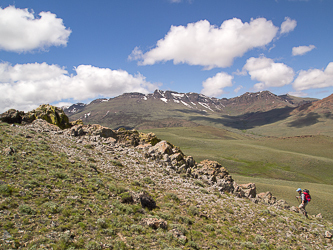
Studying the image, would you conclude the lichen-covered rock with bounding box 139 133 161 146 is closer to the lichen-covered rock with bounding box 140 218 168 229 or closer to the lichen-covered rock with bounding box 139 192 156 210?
the lichen-covered rock with bounding box 139 192 156 210

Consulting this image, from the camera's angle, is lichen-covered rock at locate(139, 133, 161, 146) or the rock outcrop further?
lichen-covered rock at locate(139, 133, 161, 146)

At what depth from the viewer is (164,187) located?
17438mm

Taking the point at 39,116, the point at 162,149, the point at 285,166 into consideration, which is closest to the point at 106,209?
the point at 162,149

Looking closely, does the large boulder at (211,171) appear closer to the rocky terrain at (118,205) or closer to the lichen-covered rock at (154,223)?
the rocky terrain at (118,205)

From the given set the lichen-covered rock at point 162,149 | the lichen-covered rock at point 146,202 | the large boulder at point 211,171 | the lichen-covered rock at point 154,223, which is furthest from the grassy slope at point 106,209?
the large boulder at point 211,171

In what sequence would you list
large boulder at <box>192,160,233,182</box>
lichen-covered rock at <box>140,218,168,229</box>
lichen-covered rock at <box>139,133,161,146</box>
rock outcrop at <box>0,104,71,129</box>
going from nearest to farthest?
lichen-covered rock at <box>140,218,168,229</box> → large boulder at <box>192,160,233,182</box> → rock outcrop at <box>0,104,71,129</box> → lichen-covered rock at <box>139,133,161,146</box>

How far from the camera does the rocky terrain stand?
899 centimetres

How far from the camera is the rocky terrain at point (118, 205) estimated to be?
29.5 ft

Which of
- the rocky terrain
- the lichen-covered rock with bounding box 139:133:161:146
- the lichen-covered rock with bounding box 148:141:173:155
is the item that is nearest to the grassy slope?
the rocky terrain

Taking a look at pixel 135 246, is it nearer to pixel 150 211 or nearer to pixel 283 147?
pixel 150 211

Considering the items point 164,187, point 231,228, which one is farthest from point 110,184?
point 231,228

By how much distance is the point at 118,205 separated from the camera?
1216 cm

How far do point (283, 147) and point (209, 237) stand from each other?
124 m

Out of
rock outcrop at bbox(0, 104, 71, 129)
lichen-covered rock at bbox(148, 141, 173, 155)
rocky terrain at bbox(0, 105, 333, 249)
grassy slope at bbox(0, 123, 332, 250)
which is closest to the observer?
grassy slope at bbox(0, 123, 332, 250)
